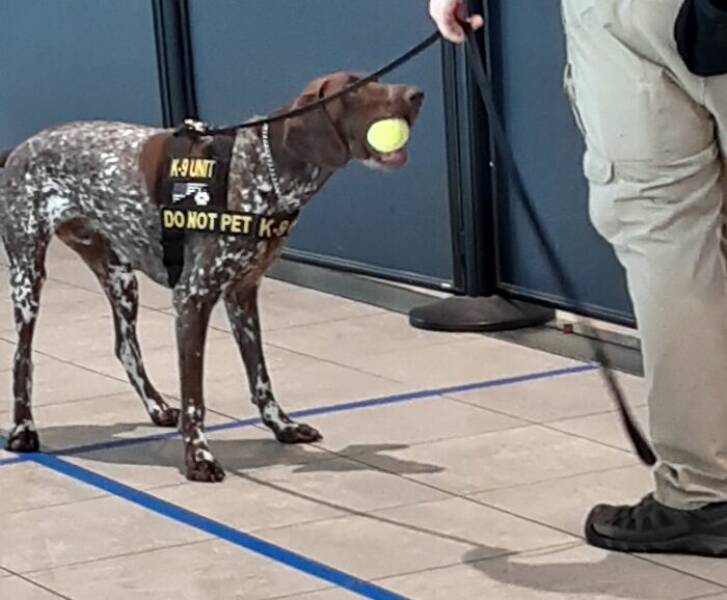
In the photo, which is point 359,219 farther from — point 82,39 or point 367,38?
point 82,39

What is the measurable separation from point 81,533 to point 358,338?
195 centimetres

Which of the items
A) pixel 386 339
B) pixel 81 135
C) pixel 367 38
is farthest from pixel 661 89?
pixel 367 38

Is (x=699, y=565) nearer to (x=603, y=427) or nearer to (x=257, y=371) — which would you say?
(x=603, y=427)

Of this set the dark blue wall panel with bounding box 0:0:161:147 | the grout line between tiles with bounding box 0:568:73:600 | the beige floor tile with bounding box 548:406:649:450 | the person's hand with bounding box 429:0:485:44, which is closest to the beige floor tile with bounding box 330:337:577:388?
the beige floor tile with bounding box 548:406:649:450

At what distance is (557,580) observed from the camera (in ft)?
12.4

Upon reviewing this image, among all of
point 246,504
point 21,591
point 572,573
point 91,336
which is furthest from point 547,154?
point 21,591

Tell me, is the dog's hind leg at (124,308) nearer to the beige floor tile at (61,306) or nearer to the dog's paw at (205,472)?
the dog's paw at (205,472)

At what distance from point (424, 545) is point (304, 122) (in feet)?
3.45

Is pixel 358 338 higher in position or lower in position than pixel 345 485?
lower

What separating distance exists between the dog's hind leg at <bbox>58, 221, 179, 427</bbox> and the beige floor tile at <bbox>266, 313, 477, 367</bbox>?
777 mm

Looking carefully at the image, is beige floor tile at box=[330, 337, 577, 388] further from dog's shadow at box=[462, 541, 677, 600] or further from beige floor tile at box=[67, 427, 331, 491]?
dog's shadow at box=[462, 541, 677, 600]

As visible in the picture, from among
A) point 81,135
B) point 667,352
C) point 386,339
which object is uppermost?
point 81,135

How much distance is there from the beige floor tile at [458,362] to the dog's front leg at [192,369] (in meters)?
0.96

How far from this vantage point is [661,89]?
3.65 m
